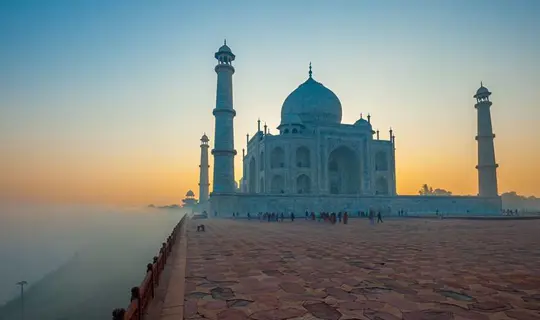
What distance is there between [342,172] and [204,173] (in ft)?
74.2

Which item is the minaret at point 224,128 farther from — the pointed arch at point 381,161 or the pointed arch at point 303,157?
the pointed arch at point 381,161

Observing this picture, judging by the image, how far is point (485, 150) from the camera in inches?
1566

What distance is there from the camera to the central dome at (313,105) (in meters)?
43.3

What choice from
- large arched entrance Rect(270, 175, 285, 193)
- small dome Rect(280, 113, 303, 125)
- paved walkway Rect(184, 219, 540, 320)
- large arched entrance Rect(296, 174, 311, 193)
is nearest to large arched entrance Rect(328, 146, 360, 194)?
large arched entrance Rect(296, 174, 311, 193)

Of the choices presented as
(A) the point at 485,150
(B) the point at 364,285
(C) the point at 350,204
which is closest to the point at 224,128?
(C) the point at 350,204

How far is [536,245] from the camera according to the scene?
978 cm

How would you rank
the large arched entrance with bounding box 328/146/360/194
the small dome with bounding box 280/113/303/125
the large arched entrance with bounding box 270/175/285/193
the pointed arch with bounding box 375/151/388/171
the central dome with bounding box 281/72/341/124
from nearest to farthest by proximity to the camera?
the large arched entrance with bounding box 270/175/285/193, the small dome with bounding box 280/113/303/125, the pointed arch with bounding box 375/151/388/171, the large arched entrance with bounding box 328/146/360/194, the central dome with bounding box 281/72/341/124

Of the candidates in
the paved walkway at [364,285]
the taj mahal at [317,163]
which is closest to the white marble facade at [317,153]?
the taj mahal at [317,163]

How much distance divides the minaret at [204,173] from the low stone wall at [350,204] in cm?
2208

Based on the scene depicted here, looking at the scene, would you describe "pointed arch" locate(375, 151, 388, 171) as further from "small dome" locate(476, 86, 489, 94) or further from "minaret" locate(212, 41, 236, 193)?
"minaret" locate(212, 41, 236, 193)

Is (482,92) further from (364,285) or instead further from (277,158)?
(364,285)

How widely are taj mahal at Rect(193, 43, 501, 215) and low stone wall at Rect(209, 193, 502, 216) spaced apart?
90 mm

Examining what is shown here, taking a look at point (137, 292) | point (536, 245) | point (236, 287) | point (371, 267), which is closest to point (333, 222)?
point (536, 245)

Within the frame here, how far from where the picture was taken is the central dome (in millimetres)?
43344
